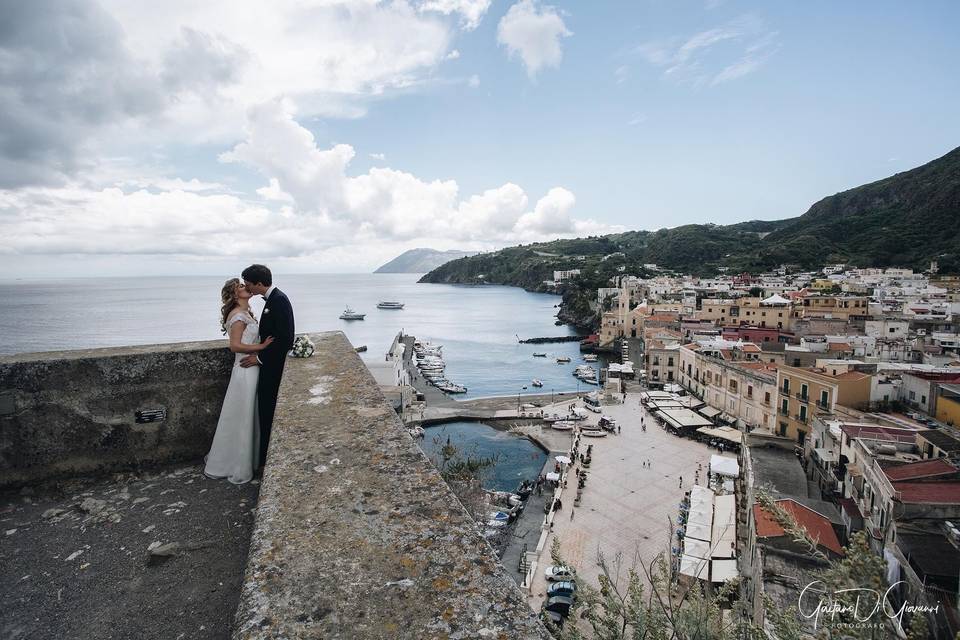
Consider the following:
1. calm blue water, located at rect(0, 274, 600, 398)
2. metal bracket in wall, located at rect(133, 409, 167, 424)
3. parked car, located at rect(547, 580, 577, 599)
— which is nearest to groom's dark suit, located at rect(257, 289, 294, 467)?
metal bracket in wall, located at rect(133, 409, 167, 424)

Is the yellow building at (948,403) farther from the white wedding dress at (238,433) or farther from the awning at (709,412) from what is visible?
the white wedding dress at (238,433)

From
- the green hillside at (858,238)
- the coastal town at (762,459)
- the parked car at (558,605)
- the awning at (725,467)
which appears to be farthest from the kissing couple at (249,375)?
the green hillside at (858,238)

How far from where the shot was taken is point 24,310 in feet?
329

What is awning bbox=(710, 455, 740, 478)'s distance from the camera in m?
21.7

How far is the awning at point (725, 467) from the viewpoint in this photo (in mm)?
21703

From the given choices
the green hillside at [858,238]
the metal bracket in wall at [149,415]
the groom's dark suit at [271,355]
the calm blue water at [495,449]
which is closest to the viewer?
the groom's dark suit at [271,355]

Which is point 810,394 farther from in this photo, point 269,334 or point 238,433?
point 238,433

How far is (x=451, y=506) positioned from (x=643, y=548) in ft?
60.4

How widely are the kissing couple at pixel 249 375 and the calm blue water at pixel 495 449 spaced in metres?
20.9

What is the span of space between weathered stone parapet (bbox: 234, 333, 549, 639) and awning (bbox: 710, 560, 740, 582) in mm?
15310

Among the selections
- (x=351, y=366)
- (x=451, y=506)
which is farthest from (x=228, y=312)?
(x=451, y=506)

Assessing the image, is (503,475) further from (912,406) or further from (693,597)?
(693,597)

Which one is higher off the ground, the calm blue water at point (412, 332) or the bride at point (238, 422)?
the bride at point (238, 422)

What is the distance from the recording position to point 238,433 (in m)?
3.95
